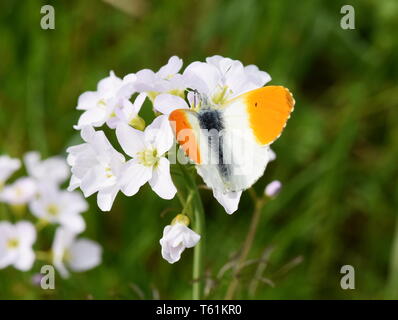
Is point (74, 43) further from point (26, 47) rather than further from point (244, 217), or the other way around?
point (244, 217)

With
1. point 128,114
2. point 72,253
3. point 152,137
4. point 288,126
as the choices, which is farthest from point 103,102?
point 288,126

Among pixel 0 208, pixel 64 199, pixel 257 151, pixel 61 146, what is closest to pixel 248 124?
pixel 257 151

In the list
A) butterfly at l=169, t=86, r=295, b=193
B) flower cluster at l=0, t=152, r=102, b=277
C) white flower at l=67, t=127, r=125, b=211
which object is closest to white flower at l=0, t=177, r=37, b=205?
flower cluster at l=0, t=152, r=102, b=277

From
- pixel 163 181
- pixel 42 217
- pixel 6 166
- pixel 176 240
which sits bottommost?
pixel 176 240

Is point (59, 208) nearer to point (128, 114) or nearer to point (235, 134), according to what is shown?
point (128, 114)

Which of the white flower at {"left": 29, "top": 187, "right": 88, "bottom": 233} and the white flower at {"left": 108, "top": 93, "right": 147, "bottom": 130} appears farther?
the white flower at {"left": 29, "top": 187, "right": 88, "bottom": 233}

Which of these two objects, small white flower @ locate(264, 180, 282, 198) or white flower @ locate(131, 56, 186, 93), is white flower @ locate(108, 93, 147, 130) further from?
small white flower @ locate(264, 180, 282, 198)
